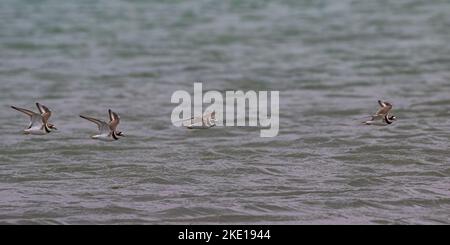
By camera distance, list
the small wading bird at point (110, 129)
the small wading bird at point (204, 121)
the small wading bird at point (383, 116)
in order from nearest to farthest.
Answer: the small wading bird at point (110, 129)
the small wading bird at point (383, 116)
the small wading bird at point (204, 121)

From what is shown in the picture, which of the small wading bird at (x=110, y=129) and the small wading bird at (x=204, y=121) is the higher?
the small wading bird at (x=204, y=121)

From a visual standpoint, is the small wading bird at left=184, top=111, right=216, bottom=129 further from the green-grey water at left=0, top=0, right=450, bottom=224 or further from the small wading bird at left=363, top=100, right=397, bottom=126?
the small wading bird at left=363, top=100, right=397, bottom=126

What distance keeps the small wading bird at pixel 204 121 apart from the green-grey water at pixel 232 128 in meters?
0.16

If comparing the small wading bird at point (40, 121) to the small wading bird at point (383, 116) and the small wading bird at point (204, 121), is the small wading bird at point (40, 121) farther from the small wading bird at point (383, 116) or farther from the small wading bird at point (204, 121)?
the small wading bird at point (383, 116)

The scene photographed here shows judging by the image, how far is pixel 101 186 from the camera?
10375mm

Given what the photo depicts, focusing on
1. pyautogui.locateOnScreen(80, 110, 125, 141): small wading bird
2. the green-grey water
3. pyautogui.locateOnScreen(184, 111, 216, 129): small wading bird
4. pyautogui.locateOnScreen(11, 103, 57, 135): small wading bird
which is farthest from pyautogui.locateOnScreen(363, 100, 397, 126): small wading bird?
pyautogui.locateOnScreen(11, 103, 57, 135): small wading bird

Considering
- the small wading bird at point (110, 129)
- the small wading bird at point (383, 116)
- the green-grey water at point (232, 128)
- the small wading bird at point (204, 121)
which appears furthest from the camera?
the small wading bird at point (204, 121)

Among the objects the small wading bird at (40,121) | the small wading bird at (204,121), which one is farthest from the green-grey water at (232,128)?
the small wading bird at (40,121)

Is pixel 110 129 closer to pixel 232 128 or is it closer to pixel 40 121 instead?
pixel 40 121

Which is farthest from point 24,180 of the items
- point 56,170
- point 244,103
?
point 244,103

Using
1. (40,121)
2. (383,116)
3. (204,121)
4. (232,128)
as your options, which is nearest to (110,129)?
(40,121)

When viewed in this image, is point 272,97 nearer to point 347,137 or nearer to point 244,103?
point 244,103

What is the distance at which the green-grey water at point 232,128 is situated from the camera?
9750mm

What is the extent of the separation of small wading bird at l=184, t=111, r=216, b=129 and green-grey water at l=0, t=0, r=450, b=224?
16 cm
